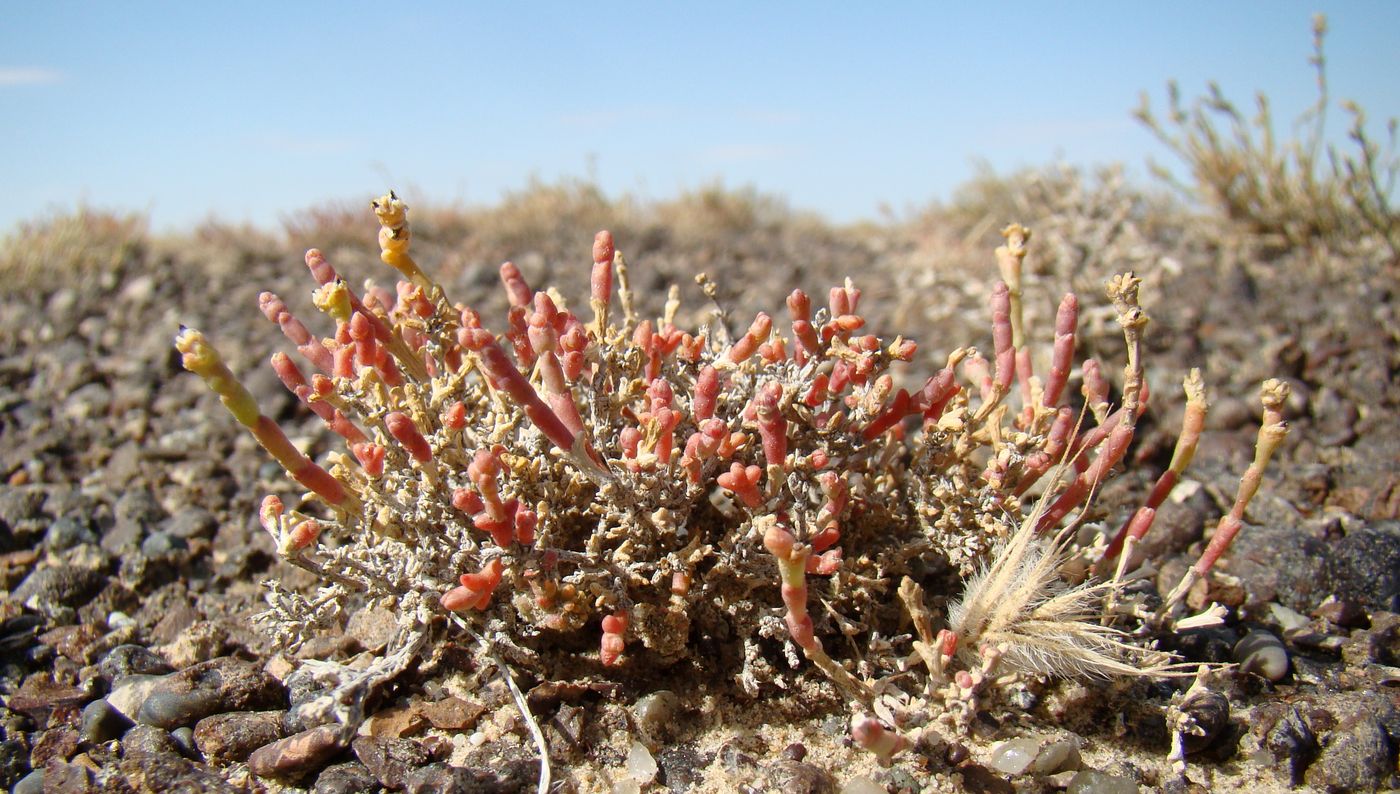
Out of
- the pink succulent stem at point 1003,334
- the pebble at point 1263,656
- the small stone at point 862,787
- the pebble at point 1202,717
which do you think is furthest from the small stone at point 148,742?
the pebble at point 1263,656

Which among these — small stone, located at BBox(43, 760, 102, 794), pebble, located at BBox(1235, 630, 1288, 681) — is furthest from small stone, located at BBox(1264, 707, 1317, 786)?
small stone, located at BBox(43, 760, 102, 794)

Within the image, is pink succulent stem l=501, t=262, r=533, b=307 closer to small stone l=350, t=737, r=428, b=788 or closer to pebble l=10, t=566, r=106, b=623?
small stone l=350, t=737, r=428, b=788

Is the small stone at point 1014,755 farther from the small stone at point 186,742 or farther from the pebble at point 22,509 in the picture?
the pebble at point 22,509

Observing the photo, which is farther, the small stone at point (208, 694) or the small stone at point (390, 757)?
the small stone at point (208, 694)

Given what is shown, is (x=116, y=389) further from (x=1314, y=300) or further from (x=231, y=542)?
(x=1314, y=300)

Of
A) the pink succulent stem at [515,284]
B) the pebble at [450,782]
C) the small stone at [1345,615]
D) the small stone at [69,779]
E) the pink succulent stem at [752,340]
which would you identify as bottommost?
the small stone at [1345,615]

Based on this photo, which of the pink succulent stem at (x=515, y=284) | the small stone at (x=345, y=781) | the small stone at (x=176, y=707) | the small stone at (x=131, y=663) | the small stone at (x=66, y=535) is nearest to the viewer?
the pink succulent stem at (x=515, y=284)
